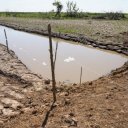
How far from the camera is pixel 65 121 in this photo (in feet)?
20.5

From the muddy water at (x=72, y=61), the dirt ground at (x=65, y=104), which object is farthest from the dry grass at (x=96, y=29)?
the dirt ground at (x=65, y=104)

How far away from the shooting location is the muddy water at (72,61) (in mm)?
12375

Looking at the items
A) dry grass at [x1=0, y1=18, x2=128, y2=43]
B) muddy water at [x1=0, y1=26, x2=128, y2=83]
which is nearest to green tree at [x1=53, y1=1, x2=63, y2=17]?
dry grass at [x1=0, y1=18, x2=128, y2=43]

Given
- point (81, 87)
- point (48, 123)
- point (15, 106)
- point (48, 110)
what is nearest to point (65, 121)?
point (48, 123)

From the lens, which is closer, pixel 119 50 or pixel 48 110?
pixel 48 110

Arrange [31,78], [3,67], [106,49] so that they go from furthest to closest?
[106,49] → [3,67] → [31,78]

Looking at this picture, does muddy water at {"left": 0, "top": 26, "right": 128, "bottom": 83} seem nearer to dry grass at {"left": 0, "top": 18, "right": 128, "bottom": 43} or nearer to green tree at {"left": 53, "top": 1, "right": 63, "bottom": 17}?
dry grass at {"left": 0, "top": 18, "right": 128, "bottom": 43}

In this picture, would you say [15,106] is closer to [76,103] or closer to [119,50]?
[76,103]

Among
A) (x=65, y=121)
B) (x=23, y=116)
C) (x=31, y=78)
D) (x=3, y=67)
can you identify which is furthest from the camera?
(x=3, y=67)

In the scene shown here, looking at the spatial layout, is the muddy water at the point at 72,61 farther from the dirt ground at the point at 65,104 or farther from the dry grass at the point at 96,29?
the dry grass at the point at 96,29

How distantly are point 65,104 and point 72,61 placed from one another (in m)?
7.86

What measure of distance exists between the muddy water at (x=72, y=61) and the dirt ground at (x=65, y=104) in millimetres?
2135

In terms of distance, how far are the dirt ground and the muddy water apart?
213 centimetres

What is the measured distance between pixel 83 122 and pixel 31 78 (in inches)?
175
